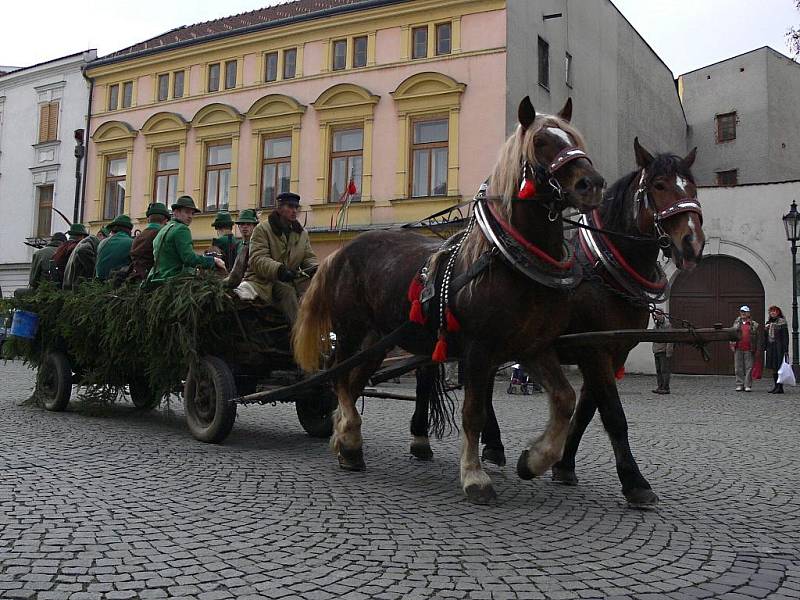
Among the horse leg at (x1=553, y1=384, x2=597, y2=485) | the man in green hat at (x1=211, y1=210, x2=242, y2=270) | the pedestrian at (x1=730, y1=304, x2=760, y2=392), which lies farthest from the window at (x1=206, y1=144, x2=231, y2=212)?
the horse leg at (x1=553, y1=384, x2=597, y2=485)

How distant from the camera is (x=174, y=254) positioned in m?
7.03

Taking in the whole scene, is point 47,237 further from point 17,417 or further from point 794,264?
point 794,264

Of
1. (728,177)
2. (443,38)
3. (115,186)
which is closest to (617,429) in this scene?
(443,38)

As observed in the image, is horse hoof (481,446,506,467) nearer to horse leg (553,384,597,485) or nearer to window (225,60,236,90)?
horse leg (553,384,597,485)

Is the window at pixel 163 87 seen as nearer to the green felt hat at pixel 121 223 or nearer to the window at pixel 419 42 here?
the window at pixel 419 42

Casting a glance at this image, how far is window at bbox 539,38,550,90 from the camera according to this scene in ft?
69.8

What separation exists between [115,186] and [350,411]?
22.3 meters

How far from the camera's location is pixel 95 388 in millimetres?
7668

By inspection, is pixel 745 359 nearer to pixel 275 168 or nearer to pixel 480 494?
pixel 480 494

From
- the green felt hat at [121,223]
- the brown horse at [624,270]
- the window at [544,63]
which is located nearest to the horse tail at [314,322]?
the brown horse at [624,270]

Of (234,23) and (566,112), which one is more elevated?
(234,23)

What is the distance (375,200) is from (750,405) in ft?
36.8

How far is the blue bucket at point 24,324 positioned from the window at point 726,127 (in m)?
26.4

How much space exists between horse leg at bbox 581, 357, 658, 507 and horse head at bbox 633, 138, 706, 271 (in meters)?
0.80
